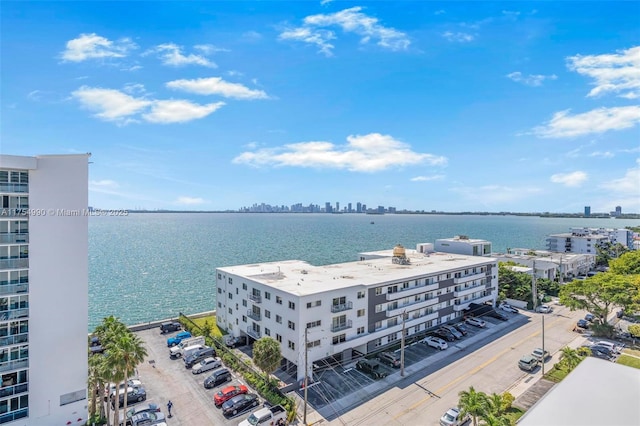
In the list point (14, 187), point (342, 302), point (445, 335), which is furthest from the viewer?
point (445, 335)

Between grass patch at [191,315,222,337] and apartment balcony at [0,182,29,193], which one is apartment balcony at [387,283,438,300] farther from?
apartment balcony at [0,182,29,193]

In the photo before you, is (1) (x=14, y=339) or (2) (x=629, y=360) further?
(2) (x=629, y=360)

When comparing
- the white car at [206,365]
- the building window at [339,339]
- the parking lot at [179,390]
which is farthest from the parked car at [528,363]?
the white car at [206,365]

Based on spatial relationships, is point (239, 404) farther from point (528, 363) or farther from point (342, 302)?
point (528, 363)

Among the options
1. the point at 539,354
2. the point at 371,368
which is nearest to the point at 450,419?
the point at 371,368

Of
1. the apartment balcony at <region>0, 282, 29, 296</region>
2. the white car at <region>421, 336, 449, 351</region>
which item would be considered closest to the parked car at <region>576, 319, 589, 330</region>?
the white car at <region>421, 336, 449, 351</region>
